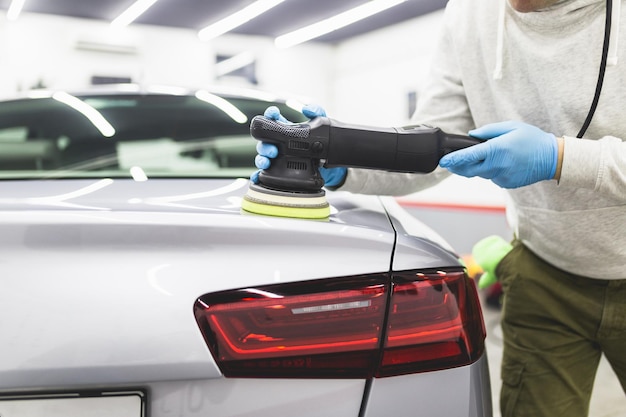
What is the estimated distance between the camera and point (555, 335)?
1374 millimetres

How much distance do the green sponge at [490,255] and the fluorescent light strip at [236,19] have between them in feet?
27.2

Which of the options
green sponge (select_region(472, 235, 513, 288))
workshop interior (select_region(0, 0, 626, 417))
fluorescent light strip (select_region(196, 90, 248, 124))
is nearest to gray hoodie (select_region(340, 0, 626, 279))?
green sponge (select_region(472, 235, 513, 288))

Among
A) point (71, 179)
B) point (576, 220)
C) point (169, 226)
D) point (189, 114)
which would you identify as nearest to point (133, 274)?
point (169, 226)

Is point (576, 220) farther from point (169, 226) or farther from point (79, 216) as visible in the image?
point (79, 216)

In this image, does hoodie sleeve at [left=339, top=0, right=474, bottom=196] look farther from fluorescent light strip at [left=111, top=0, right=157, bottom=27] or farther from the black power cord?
fluorescent light strip at [left=111, top=0, right=157, bottom=27]

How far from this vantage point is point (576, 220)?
1262 millimetres

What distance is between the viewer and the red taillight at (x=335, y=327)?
0.76m

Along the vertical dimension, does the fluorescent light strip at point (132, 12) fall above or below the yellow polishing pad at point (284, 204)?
above

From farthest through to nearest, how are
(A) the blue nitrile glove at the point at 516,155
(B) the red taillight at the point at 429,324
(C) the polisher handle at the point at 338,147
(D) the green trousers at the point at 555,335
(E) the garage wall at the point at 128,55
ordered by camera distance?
(E) the garage wall at the point at 128,55 → (D) the green trousers at the point at 555,335 → (A) the blue nitrile glove at the point at 516,155 → (C) the polisher handle at the point at 338,147 → (B) the red taillight at the point at 429,324

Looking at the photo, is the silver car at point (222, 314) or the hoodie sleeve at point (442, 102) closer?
the silver car at point (222, 314)

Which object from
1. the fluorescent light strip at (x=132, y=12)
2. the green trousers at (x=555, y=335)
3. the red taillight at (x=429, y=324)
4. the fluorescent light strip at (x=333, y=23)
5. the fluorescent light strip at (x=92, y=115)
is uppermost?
the fluorescent light strip at (x=132, y=12)

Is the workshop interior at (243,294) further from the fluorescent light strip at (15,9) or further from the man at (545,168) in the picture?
the fluorescent light strip at (15,9)

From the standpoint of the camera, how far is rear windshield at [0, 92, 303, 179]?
5.33 ft

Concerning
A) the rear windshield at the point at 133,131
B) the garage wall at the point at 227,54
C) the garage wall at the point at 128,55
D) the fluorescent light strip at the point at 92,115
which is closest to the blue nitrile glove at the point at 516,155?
the rear windshield at the point at 133,131
